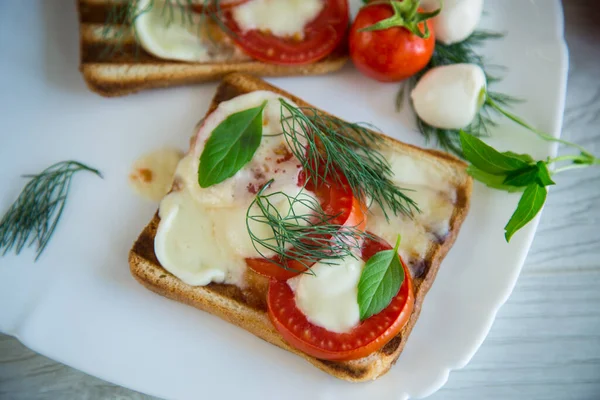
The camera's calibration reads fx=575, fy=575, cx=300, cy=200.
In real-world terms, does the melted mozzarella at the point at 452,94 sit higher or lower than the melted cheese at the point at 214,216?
higher

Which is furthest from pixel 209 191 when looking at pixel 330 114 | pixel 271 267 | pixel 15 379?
pixel 15 379

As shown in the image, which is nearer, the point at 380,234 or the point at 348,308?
the point at 348,308

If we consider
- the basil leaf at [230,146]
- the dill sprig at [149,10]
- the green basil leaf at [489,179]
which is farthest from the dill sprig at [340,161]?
the dill sprig at [149,10]

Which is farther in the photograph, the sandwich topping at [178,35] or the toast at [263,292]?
the sandwich topping at [178,35]

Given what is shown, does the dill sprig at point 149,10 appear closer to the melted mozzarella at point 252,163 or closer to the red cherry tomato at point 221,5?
the red cherry tomato at point 221,5

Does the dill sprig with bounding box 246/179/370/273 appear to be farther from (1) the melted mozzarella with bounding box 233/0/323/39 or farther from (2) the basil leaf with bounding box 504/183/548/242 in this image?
(1) the melted mozzarella with bounding box 233/0/323/39

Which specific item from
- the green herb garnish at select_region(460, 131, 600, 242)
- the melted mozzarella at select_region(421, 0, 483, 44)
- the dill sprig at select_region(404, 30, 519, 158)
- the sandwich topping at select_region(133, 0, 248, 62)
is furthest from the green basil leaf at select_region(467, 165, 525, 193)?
the sandwich topping at select_region(133, 0, 248, 62)

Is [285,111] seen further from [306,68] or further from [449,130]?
[449,130]
